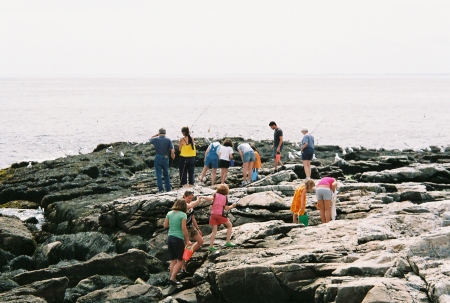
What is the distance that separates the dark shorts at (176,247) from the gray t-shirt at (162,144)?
5.96m

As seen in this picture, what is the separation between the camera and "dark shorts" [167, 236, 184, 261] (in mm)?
13742

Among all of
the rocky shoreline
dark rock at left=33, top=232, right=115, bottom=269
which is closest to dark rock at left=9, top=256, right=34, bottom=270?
the rocky shoreline

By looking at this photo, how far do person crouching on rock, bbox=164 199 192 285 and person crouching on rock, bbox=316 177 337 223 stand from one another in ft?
11.8

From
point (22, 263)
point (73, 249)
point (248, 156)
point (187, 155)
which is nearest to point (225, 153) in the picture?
point (248, 156)

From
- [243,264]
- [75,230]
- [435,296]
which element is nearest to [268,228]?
[243,264]

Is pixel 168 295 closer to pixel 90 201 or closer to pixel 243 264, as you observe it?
pixel 243 264

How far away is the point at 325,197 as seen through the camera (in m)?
15.5

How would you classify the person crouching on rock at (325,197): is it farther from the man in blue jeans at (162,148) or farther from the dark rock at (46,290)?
the dark rock at (46,290)

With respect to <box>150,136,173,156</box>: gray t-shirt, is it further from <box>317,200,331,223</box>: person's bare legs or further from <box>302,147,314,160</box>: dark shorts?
<box>317,200,331,223</box>: person's bare legs

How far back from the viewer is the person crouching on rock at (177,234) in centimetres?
1367

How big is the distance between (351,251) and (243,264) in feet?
6.72

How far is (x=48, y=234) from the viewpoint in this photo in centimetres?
2077

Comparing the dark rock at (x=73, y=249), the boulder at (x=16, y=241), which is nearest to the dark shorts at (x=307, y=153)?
the dark rock at (x=73, y=249)

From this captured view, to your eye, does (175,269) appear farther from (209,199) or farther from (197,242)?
(209,199)
